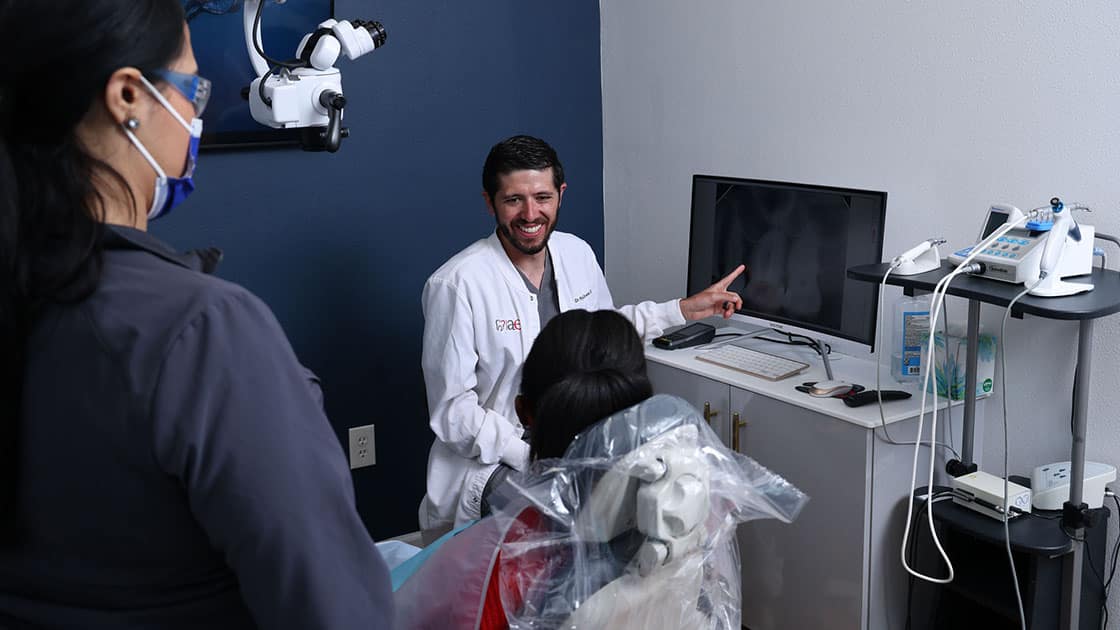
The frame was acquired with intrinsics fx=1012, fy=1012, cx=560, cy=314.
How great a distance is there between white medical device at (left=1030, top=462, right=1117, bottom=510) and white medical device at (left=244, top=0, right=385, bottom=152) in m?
1.62

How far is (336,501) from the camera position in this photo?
85cm

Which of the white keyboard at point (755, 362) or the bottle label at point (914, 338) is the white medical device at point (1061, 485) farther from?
the white keyboard at point (755, 362)

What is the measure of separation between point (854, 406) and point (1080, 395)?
17.2 inches

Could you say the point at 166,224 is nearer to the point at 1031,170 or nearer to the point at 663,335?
the point at 663,335

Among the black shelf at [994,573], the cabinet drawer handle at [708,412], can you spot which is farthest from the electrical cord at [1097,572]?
the cabinet drawer handle at [708,412]

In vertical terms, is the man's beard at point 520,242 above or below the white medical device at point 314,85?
below

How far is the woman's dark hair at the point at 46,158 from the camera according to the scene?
776 mm

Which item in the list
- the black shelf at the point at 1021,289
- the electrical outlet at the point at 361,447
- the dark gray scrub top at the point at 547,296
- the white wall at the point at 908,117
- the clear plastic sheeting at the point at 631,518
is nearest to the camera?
the clear plastic sheeting at the point at 631,518

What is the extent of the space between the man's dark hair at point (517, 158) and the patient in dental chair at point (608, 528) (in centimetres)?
119

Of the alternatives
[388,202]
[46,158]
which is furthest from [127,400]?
[388,202]

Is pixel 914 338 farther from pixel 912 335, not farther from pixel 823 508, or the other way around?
pixel 823 508

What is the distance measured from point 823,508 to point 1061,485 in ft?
1.57

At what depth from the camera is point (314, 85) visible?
2215mm

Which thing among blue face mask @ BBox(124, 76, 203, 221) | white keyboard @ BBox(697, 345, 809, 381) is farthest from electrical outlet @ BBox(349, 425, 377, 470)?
blue face mask @ BBox(124, 76, 203, 221)
